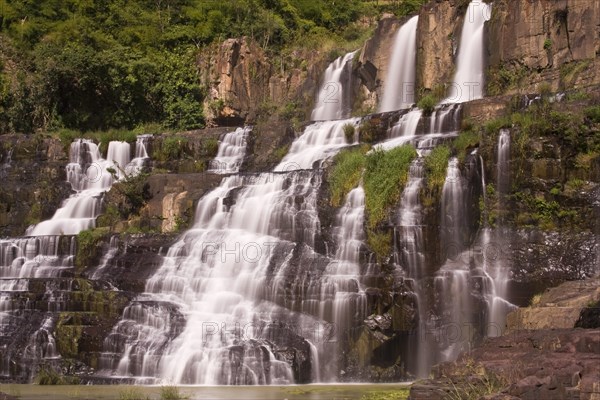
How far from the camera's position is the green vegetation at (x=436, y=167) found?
965 inches

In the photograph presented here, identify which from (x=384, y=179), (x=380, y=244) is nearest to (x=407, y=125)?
(x=384, y=179)

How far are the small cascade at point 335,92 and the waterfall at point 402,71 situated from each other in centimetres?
250

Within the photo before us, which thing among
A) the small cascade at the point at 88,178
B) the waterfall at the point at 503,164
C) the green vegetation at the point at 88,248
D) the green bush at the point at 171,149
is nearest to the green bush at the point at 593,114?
the waterfall at the point at 503,164

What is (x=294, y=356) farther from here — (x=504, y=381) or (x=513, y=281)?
(x=504, y=381)

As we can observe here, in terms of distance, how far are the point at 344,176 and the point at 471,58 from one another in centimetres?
1239

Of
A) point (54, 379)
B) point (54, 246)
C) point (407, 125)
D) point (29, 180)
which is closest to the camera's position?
point (54, 379)

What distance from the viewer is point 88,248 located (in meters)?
27.7

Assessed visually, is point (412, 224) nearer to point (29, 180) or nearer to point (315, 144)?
point (315, 144)

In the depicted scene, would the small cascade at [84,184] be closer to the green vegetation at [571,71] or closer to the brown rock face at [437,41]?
the brown rock face at [437,41]

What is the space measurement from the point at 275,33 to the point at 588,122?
84.1 feet

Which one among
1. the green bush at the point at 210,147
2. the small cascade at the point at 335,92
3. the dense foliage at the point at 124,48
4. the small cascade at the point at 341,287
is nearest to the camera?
the small cascade at the point at 341,287

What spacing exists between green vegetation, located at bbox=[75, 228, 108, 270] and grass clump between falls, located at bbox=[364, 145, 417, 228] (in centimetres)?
875

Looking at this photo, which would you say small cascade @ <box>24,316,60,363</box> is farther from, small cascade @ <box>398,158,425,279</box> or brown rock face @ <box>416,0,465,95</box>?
brown rock face @ <box>416,0,465,95</box>

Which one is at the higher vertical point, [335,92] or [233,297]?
[335,92]
